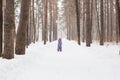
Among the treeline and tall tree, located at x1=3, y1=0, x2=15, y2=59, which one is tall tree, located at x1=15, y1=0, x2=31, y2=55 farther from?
the treeline

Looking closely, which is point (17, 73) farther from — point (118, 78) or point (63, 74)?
point (118, 78)

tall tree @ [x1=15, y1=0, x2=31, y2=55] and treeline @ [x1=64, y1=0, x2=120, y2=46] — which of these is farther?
treeline @ [x1=64, y1=0, x2=120, y2=46]

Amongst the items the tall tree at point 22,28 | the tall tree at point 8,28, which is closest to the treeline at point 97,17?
the tall tree at point 22,28

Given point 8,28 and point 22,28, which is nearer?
point 8,28

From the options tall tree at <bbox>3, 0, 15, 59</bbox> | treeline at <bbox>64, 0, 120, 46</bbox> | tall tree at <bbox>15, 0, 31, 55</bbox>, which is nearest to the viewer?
tall tree at <bbox>3, 0, 15, 59</bbox>

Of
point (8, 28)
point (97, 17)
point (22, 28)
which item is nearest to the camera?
point (8, 28)

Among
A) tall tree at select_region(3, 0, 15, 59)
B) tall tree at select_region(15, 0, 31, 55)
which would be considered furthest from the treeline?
tall tree at select_region(3, 0, 15, 59)

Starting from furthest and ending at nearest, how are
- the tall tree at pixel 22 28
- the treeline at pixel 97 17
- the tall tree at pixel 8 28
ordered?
the treeline at pixel 97 17 → the tall tree at pixel 22 28 → the tall tree at pixel 8 28

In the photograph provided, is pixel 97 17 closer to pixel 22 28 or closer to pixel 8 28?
pixel 22 28

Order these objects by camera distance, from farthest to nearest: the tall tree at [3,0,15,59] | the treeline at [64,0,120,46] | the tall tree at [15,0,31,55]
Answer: the treeline at [64,0,120,46] → the tall tree at [15,0,31,55] → the tall tree at [3,0,15,59]

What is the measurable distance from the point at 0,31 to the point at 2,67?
363cm

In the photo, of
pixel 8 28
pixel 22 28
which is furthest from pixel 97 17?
pixel 8 28

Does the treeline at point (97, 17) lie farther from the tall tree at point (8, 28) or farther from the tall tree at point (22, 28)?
the tall tree at point (8, 28)

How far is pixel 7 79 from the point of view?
7480mm
